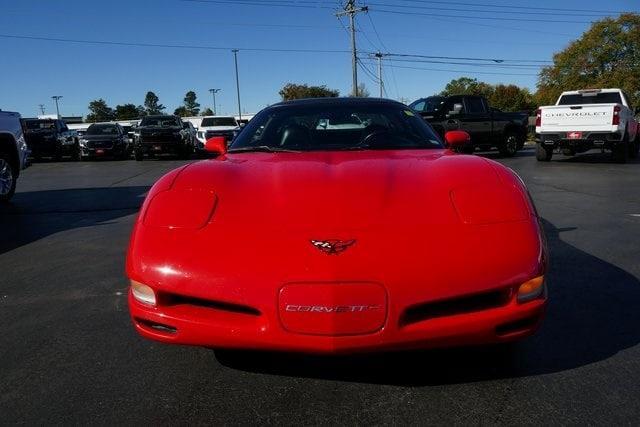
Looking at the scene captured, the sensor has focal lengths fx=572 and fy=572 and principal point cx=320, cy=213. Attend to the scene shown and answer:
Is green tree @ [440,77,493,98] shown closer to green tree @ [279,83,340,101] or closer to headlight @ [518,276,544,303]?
green tree @ [279,83,340,101]

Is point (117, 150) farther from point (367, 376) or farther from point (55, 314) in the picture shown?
point (367, 376)

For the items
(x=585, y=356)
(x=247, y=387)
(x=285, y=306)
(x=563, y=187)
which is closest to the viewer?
(x=285, y=306)

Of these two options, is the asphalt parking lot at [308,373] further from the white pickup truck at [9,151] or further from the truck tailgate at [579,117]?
the truck tailgate at [579,117]

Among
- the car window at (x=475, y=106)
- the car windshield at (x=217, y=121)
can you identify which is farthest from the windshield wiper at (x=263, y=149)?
the car windshield at (x=217, y=121)

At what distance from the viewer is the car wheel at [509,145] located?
696 inches

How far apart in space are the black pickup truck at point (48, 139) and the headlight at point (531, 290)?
21.7 metres

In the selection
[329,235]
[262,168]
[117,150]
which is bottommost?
[117,150]

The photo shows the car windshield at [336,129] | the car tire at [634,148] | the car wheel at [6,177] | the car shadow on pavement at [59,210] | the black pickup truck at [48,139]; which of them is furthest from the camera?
the black pickup truck at [48,139]

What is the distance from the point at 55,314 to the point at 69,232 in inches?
125

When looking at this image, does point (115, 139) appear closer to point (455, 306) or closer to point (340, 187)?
point (340, 187)

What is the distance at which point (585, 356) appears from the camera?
2848 mm

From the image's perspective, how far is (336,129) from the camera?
4062mm

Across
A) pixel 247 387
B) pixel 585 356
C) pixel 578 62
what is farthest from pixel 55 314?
pixel 578 62

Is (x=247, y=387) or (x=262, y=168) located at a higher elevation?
(x=262, y=168)
